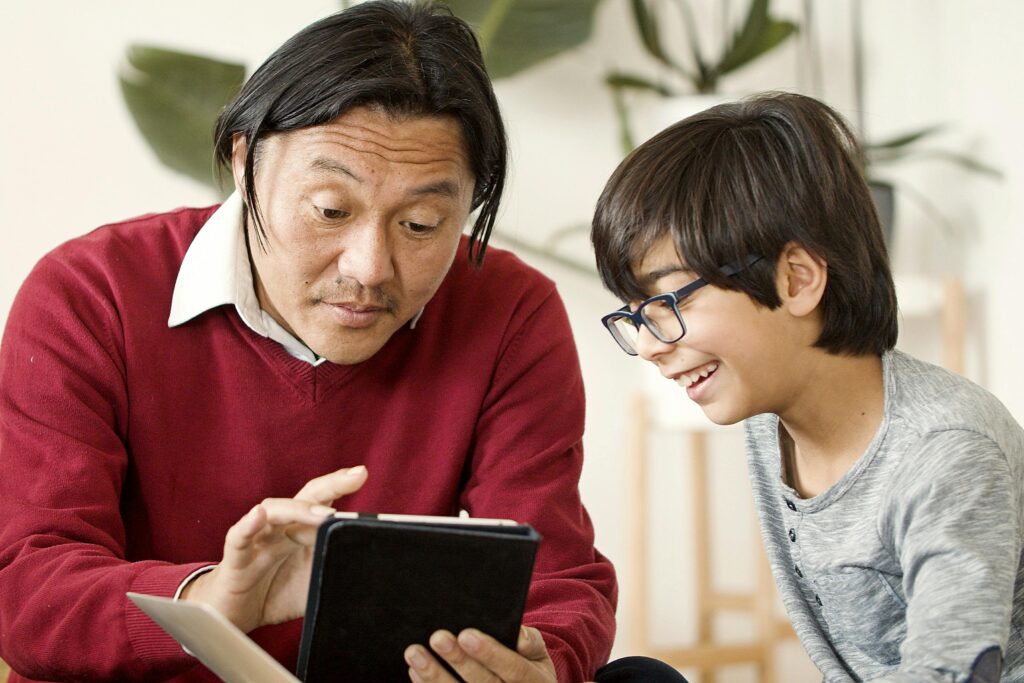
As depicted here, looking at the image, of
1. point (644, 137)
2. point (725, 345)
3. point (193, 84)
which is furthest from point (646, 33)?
point (725, 345)

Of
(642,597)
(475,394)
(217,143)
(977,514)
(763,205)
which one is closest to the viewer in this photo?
(977,514)

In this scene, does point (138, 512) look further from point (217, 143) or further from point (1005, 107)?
point (1005, 107)

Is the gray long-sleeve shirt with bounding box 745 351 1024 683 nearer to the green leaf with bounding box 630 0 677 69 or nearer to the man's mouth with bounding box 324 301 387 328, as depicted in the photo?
the man's mouth with bounding box 324 301 387 328

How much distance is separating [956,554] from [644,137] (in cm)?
189

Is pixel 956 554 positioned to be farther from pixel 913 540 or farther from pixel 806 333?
pixel 806 333

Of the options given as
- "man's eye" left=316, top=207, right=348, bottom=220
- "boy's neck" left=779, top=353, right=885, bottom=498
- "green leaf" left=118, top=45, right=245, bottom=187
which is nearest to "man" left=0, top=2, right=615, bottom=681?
"man's eye" left=316, top=207, right=348, bottom=220

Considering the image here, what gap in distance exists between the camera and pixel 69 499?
127 centimetres

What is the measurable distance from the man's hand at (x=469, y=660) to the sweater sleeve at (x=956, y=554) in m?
0.32

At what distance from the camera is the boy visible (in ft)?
3.85

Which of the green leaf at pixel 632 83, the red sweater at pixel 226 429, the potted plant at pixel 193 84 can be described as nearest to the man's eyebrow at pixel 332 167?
the red sweater at pixel 226 429

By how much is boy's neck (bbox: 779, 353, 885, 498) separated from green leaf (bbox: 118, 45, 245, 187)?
136 cm

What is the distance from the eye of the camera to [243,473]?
4.60 ft

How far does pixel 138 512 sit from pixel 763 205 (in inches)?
31.4

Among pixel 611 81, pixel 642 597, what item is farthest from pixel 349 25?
pixel 642 597
